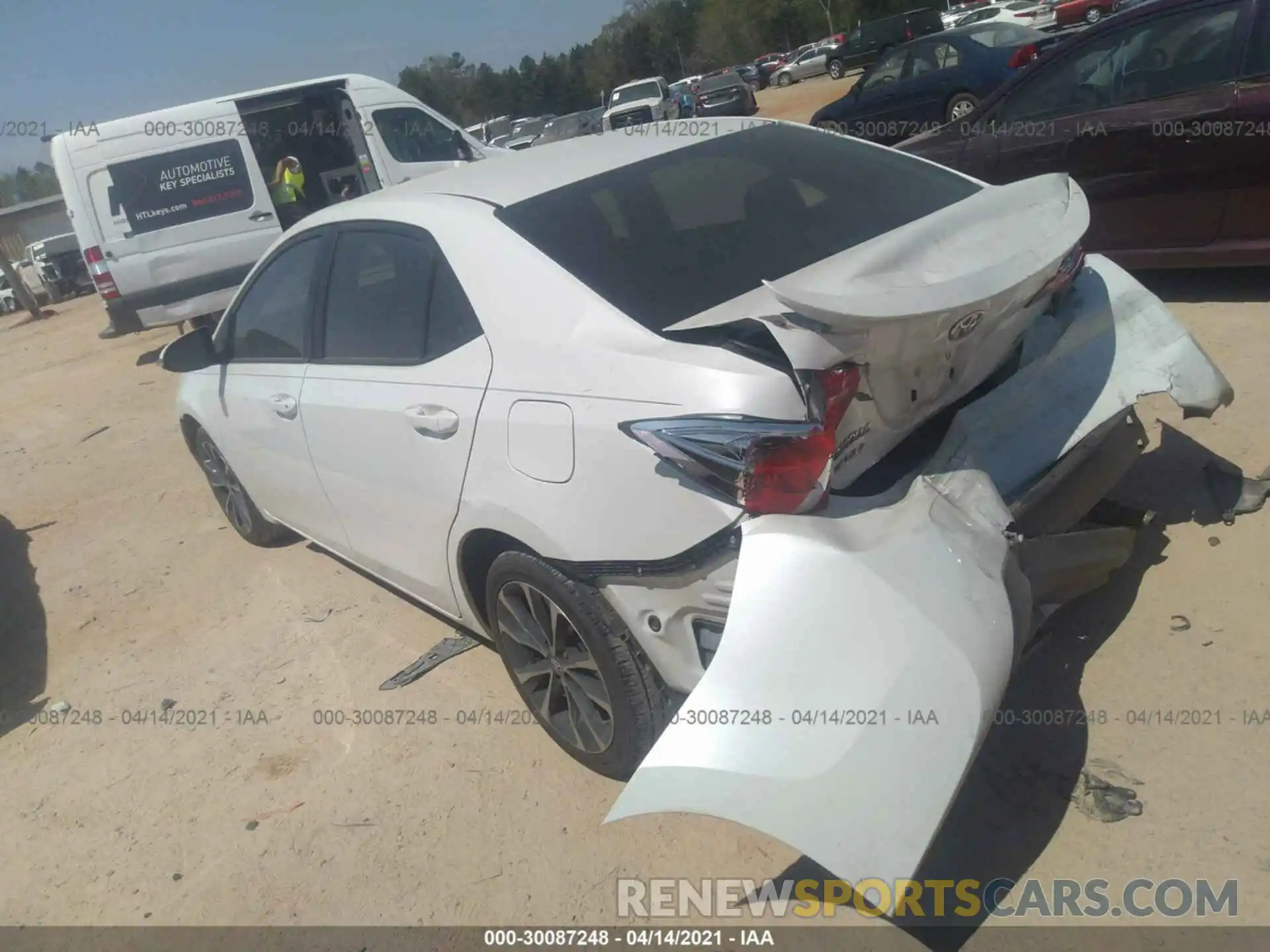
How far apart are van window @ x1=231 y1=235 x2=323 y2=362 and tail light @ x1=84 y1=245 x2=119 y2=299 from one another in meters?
7.30

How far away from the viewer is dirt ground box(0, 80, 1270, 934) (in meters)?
2.43

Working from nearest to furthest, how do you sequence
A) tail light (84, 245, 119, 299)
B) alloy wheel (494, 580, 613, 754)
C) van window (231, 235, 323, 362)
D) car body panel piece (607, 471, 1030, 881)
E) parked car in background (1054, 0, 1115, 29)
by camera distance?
car body panel piece (607, 471, 1030, 881), alloy wheel (494, 580, 613, 754), van window (231, 235, 323, 362), tail light (84, 245, 119, 299), parked car in background (1054, 0, 1115, 29)

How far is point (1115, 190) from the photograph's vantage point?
5.11 m

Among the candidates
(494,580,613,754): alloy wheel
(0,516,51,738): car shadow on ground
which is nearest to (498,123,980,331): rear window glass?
(494,580,613,754): alloy wheel

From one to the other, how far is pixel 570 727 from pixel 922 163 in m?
2.28

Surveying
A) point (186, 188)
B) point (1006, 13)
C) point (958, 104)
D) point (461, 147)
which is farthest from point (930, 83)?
point (1006, 13)

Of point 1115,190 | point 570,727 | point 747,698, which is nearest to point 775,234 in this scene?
point 747,698

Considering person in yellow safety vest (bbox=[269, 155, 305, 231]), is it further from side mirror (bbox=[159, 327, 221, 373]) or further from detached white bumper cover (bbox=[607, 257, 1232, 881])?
detached white bumper cover (bbox=[607, 257, 1232, 881])

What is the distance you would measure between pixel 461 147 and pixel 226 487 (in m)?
7.72

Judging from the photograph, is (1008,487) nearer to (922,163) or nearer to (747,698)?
(747,698)

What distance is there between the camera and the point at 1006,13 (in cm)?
2975

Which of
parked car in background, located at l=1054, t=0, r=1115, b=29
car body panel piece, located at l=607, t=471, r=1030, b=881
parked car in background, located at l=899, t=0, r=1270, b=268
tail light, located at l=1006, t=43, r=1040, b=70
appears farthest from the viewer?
parked car in background, located at l=1054, t=0, r=1115, b=29

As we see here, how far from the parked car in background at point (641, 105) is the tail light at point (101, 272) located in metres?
15.2

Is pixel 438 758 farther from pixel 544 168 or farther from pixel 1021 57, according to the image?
pixel 1021 57
